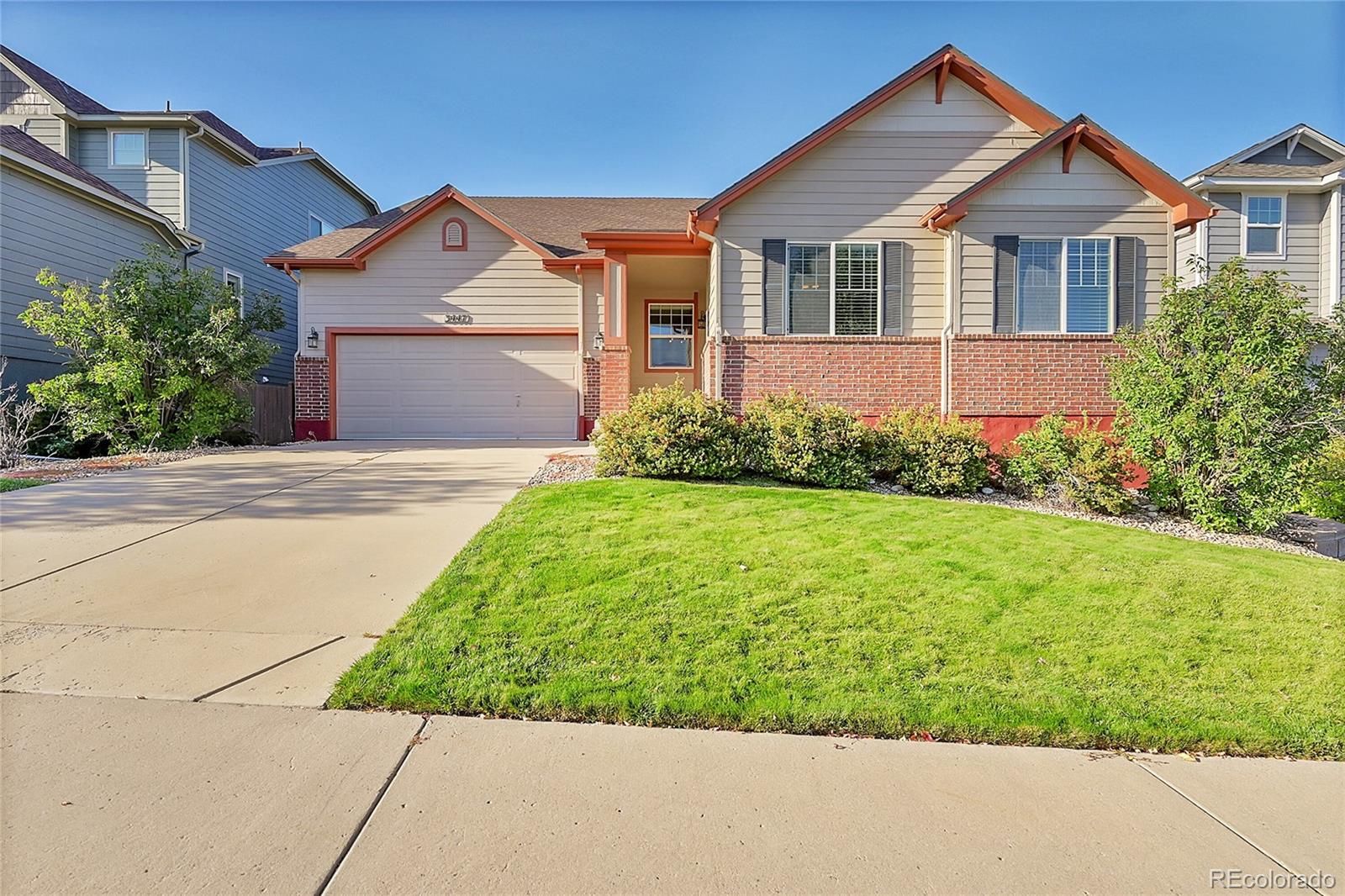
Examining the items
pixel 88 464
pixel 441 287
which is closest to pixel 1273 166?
pixel 441 287

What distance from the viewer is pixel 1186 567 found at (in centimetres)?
522

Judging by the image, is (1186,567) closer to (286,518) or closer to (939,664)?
(939,664)

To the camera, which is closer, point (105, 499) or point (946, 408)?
point (105, 499)

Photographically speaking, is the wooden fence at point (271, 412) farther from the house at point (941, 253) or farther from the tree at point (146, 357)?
the house at point (941, 253)

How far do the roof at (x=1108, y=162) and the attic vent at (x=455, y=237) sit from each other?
9.59 meters

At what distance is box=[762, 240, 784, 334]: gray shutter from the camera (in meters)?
10.4

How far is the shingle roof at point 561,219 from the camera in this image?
14.4 metres

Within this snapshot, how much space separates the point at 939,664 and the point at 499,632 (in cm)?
242

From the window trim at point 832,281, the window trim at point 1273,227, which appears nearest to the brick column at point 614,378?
the window trim at point 832,281

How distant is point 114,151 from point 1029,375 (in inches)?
854

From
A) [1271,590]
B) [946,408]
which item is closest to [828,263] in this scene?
[946,408]

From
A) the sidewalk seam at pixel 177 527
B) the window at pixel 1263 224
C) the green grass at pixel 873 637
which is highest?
the window at pixel 1263 224

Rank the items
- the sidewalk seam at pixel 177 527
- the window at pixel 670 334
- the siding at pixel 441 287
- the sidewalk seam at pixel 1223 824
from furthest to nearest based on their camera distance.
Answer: the window at pixel 670 334, the siding at pixel 441 287, the sidewalk seam at pixel 177 527, the sidewalk seam at pixel 1223 824

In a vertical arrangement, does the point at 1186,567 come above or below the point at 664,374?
below
